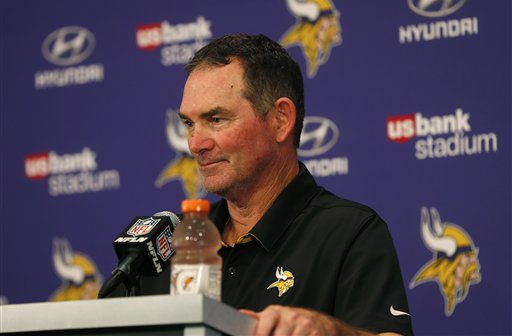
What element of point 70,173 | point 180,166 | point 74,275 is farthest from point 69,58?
point 74,275

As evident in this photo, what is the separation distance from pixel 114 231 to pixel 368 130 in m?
1.04

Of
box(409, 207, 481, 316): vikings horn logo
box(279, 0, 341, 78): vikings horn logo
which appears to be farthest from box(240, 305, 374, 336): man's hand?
box(279, 0, 341, 78): vikings horn logo

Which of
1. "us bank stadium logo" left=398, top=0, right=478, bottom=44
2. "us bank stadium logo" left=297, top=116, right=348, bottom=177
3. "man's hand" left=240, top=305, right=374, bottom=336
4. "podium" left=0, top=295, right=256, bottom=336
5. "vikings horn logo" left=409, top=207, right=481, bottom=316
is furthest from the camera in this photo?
"us bank stadium logo" left=297, top=116, right=348, bottom=177

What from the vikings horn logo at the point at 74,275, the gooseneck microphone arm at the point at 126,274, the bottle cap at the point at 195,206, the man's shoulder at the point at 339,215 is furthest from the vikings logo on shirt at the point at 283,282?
the vikings horn logo at the point at 74,275

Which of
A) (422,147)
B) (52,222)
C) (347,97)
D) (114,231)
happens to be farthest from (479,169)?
(52,222)

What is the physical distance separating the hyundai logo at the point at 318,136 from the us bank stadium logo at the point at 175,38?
0.54 m

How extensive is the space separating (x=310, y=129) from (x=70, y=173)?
999mm

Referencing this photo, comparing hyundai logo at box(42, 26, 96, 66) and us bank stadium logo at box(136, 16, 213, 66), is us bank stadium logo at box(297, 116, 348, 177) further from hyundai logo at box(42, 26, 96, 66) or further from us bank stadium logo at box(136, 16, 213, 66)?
hyundai logo at box(42, 26, 96, 66)

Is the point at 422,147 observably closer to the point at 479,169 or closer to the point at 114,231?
the point at 479,169

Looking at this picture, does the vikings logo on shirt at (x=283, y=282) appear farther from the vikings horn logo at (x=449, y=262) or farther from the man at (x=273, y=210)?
the vikings horn logo at (x=449, y=262)

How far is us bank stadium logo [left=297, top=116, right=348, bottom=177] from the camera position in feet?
10.7

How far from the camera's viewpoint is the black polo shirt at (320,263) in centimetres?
198

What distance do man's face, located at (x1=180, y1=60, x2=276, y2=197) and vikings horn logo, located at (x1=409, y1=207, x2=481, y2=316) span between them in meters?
0.89

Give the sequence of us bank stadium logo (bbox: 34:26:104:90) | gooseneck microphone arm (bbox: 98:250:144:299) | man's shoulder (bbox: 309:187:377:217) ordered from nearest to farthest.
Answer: gooseneck microphone arm (bbox: 98:250:144:299), man's shoulder (bbox: 309:187:377:217), us bank stadium logo (bbox: 34:26:104:90)
